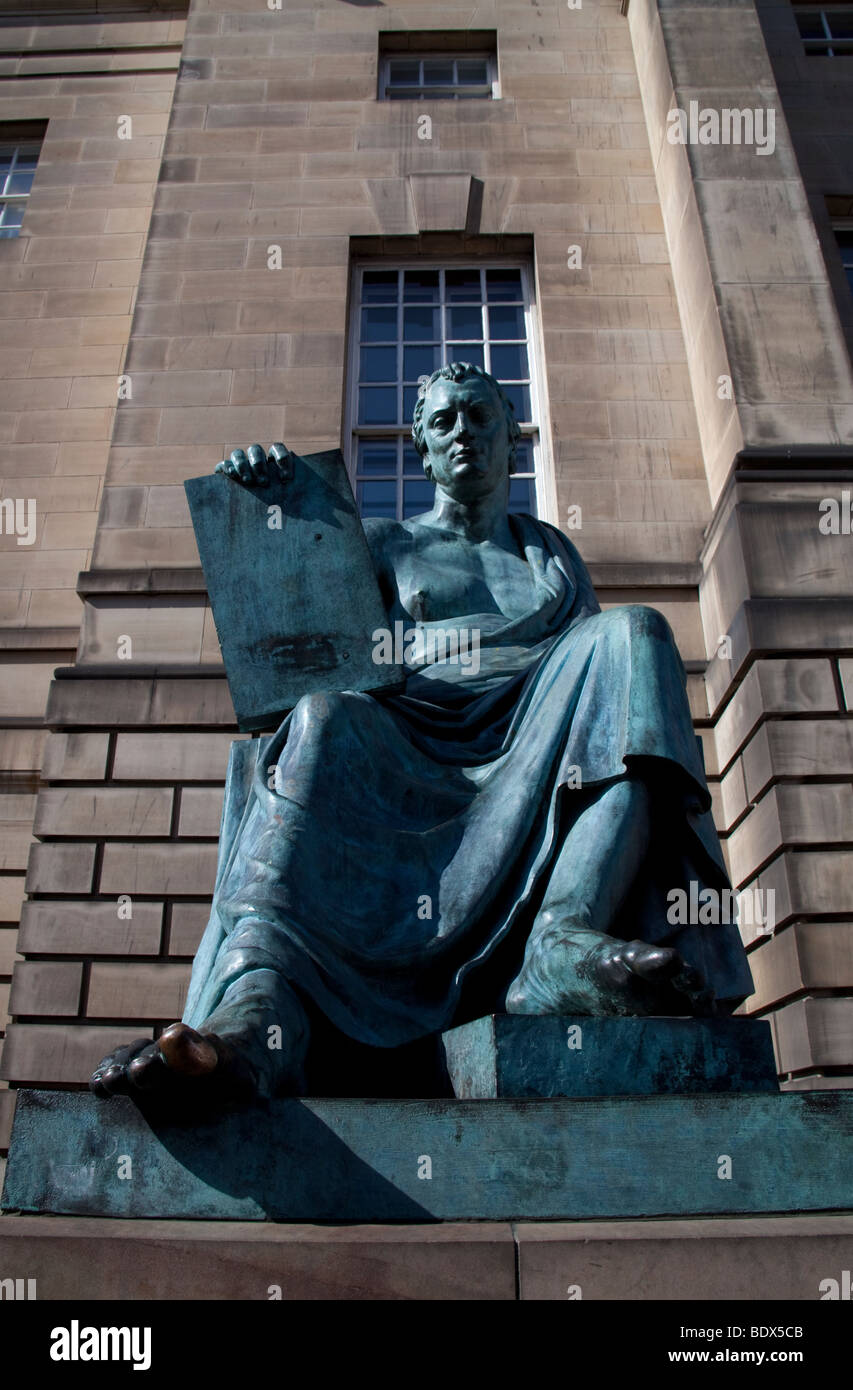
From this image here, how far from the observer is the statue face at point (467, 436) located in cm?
462

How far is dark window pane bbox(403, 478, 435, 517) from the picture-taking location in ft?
36.3

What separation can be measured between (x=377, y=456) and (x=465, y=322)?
225 centimetres

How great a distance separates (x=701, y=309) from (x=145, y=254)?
Result: 6301mm

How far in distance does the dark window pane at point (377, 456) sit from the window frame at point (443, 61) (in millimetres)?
5417

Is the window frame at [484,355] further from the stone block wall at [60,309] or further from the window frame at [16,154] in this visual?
the window frame at [16,154]

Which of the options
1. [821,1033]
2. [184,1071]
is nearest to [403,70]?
[821,1033]

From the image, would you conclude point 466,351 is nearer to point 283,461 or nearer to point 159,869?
point 159,869

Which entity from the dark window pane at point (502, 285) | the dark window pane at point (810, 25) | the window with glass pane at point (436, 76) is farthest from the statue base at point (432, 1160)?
the dark window pane at point (810, 25)

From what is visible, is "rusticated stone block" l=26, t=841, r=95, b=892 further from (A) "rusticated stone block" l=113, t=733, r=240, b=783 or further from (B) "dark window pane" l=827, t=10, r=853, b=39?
(B) "dark window pane" l=827, t=10, r=853, b=39

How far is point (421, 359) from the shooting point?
12.2 metres

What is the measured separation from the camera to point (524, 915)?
3.18 metres

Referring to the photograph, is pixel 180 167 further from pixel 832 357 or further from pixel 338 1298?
pixel 338 1298
